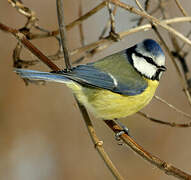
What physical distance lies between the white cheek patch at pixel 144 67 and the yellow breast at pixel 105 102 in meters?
0.22

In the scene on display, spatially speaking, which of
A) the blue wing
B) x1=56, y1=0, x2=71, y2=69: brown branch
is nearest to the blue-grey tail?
the blue wing

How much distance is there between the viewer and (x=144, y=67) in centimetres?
246

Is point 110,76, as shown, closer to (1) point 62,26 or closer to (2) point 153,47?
(2) point 153,47

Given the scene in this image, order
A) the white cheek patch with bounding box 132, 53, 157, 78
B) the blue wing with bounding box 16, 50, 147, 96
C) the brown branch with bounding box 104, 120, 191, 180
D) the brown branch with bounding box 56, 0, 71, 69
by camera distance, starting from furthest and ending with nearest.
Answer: the white cheek patch with bounding box 132, 53, 157, 78 → the blue wing with bounding box 16, 50, 147, 96 → the brown branch with bounding box 56, 0, 71, 69 → the brown branch with bounding box 104, 120, 191, 180

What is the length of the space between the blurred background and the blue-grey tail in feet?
5.10

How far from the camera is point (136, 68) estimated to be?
8.23 feet

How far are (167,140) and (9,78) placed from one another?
165 cm

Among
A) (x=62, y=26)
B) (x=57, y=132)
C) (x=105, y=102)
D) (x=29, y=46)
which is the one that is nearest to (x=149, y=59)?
(x=105, y=102)

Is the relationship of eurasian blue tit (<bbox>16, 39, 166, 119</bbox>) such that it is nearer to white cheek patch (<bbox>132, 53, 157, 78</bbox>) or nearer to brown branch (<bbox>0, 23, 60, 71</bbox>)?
white cheek patch (<bbox>132, 53, 157, 78</bbox>)

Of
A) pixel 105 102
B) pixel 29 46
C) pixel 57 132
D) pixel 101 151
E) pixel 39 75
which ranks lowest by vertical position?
pixel 101 151

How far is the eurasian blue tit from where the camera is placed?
2.27m

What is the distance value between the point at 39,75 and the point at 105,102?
49 centimetres

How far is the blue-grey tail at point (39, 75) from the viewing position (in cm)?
195

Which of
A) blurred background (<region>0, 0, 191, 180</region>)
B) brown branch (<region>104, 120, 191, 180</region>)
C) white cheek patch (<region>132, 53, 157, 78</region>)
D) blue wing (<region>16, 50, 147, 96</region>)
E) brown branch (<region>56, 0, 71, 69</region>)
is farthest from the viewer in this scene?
blurred background (<region>0, 0, 191, 180</region>)
